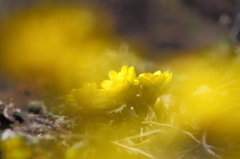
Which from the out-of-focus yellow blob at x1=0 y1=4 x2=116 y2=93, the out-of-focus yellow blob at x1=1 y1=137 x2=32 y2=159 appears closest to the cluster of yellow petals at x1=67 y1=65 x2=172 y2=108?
the out-of-focus yellow blob at x1=1 y1=137 x2=32 y2=159

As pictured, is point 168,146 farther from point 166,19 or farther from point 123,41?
point 166,19

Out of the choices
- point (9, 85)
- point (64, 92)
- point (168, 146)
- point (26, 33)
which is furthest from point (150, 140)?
point (26, 33)

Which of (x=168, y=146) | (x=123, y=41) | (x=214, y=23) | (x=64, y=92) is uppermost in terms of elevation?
(x=214, y=23)

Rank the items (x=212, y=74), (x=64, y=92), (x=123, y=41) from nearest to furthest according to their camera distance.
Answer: (x=64, y=92)
(x=212, y=74)
(x=123, y=41)

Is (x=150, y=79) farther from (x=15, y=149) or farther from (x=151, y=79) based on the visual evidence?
(x=15, y=149)

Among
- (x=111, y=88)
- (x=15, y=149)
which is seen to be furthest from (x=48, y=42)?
(x=15, y=149)

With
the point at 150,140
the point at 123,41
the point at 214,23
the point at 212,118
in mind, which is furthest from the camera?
the point at 214,23

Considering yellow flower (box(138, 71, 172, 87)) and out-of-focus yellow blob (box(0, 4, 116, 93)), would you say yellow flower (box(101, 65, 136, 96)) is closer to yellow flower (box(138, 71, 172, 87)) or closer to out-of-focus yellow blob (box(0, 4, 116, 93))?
yellow flower (box(138, 71, 172, 87))

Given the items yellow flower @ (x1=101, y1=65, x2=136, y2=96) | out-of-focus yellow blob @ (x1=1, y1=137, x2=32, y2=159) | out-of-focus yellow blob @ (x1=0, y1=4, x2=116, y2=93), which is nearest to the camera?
out-of-focus yellow blob @ (x1=1, y1=137, x2=32, y2=159)
